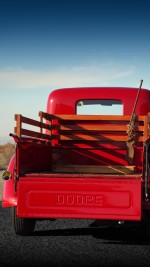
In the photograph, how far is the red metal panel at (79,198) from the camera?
17.6 ft

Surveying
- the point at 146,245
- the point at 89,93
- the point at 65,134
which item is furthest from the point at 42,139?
the point at 146,245

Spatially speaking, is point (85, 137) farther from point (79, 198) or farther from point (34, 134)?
point (79, 198)

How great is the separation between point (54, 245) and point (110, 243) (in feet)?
2.33

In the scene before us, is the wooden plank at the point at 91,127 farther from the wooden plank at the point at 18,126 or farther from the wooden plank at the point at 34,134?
the wooden plank at the point at 18,126

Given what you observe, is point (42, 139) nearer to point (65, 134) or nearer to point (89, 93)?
point (65, 134)

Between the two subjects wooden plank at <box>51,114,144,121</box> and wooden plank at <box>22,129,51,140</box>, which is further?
wooden plank at <box>51,114,144,121</box>

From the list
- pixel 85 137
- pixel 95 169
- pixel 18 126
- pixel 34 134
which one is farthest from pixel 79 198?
pixel 85 137

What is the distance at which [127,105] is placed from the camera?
771 centimetres

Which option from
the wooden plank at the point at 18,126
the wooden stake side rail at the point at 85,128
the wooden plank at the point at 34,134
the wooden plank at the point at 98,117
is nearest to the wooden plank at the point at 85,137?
the wooden stake side rail at the point at 85,128

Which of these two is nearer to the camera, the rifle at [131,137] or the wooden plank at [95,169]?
the rifle at [131,137]

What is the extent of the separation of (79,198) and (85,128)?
5.65 ft

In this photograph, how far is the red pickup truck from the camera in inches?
212

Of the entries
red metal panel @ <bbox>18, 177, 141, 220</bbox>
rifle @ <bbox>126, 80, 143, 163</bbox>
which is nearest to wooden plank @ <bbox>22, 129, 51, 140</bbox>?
red metal panel @ <bbox>18, 177, 141, 220</bbox>

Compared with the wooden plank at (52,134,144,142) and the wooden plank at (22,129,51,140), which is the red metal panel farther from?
the wooden plank at (52,134,144,142)
